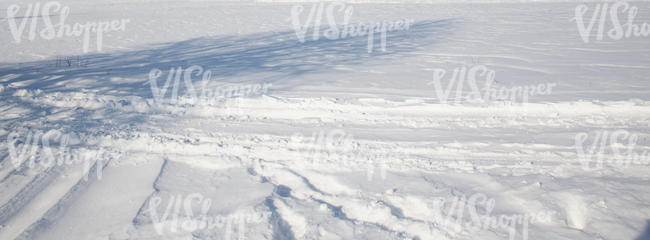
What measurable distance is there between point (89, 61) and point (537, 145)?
861cm

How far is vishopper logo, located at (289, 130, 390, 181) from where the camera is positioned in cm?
382

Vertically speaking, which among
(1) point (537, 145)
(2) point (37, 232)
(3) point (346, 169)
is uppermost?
(1) point (537, 145)

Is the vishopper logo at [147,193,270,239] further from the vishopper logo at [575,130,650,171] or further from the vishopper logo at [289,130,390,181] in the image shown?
the vishopper logo at [575,130,650,171]

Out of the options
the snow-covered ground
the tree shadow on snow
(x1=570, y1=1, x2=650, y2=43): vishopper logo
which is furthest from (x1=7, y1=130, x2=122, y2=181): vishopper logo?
(x1=570, y1=1, x2=650, y2=43): vishopper logo

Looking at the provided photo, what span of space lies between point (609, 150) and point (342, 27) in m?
9.55

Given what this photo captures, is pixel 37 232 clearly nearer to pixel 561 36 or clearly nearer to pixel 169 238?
pixel 169 238

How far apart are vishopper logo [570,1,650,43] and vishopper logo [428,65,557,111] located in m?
4.66

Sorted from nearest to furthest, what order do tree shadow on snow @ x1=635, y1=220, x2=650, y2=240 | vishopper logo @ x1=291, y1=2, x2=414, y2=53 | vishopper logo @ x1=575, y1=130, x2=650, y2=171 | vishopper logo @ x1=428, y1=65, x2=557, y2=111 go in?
1. tree shadow on snow @ x1=635, y1=220, x2=650, y2=240
2. vishopper logo @ x1=575, y1=130, x2=650, y2=171
3. vishopper logo @ x1=428, y1=65, x2=557, y2=111
4. vishopper logo @ x1=291, y1=2, x2=414, y2=53

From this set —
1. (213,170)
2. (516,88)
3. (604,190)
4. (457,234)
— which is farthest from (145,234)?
(516,88)

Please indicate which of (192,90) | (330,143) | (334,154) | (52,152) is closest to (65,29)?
(192,90)

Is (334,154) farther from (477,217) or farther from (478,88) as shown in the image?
(478,88)

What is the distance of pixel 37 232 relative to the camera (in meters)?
2.87

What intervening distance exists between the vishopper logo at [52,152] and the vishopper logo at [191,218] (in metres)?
0.94

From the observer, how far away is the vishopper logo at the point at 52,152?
3793 millimetres
